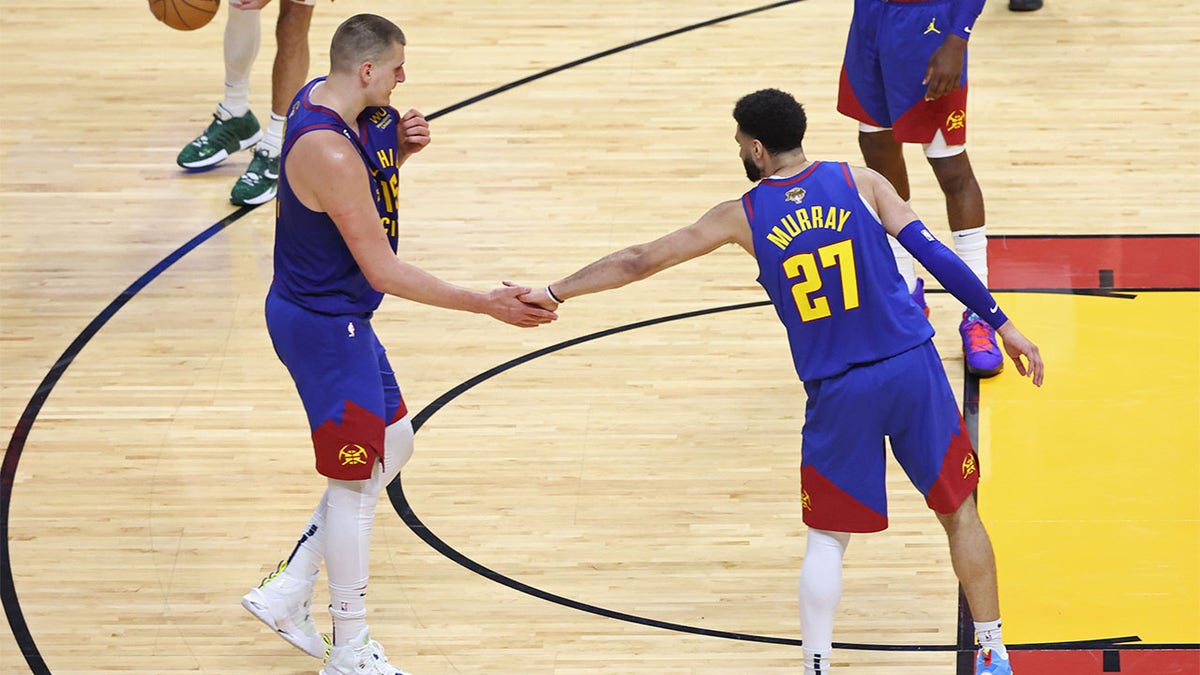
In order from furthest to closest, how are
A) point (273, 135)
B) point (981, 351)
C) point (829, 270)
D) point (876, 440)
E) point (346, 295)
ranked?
1. point (273, 135)
2. point (981, 351)
3. point (346, 295)
4. point (876, 440)
5. point (829, 270)

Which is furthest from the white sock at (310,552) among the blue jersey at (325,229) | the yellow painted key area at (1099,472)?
the yellow painted key area at (1099,472)

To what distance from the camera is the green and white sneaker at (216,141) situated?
8.38 m

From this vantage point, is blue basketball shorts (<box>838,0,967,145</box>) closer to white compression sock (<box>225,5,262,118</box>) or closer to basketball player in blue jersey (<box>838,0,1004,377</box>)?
basketball player in blue jersey (<box>838,0,1004,377</box>)

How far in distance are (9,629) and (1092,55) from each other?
668 cm

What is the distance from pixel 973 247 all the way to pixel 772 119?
89.7 inches

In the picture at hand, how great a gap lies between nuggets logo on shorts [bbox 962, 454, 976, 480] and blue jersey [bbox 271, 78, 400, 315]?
1.74m

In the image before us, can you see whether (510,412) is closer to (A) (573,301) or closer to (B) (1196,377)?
(A) (573,301)

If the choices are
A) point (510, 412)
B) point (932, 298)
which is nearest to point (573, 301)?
point (510, 412)

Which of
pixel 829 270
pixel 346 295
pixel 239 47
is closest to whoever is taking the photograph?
pixel 829 270

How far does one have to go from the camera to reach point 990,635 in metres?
4.50

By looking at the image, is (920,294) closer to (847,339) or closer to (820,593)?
(847,339)

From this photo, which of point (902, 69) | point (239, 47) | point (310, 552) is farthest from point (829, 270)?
point (239, 47)

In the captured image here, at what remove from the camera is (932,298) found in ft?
22.6

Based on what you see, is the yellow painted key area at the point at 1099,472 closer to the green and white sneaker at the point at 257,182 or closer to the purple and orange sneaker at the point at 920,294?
the purple and orange sneaker at the point at 920,294
